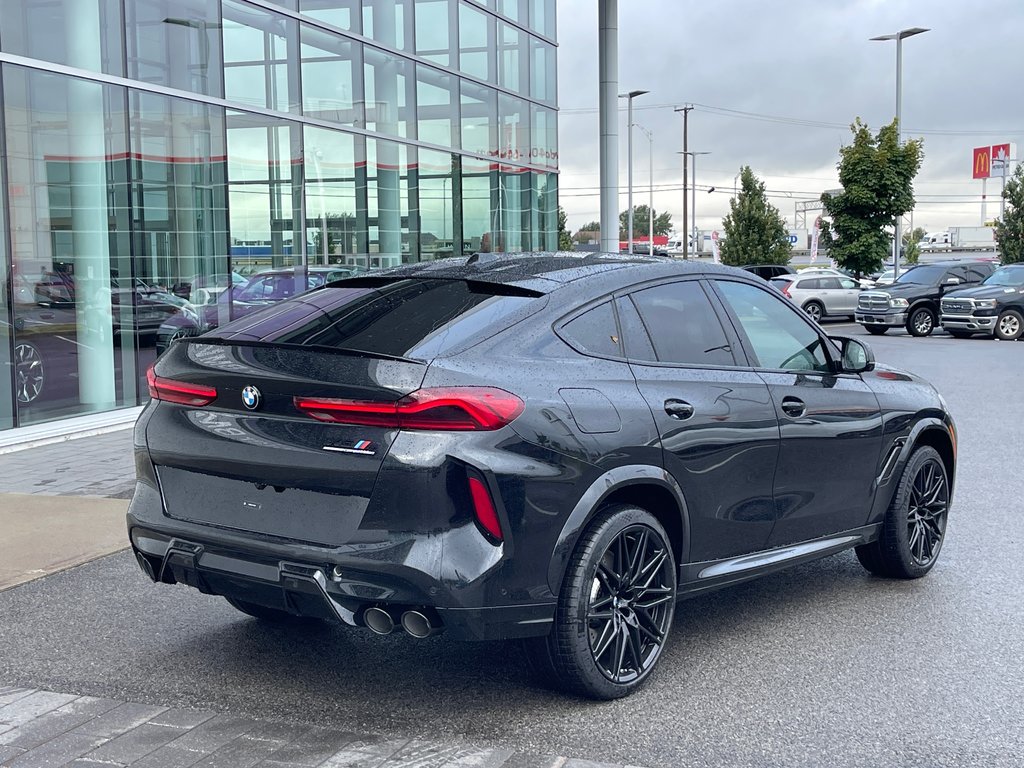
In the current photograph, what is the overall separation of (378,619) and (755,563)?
6.16ft

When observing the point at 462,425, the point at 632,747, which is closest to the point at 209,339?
the point at 462,425

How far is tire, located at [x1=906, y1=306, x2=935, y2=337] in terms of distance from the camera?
2830 centimetres

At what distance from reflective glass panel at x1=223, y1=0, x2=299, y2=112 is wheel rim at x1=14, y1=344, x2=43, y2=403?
456 cm

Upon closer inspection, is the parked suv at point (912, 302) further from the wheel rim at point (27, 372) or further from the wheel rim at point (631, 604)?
the wheel rim at point (631, 604)

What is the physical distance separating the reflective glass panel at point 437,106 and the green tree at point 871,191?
2111 centimetres

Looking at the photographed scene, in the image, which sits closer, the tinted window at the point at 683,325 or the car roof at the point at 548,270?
the car roof at the point at 548,270

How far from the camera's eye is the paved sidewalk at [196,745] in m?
3.73

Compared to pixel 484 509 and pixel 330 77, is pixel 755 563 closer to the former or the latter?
pixel 484 509

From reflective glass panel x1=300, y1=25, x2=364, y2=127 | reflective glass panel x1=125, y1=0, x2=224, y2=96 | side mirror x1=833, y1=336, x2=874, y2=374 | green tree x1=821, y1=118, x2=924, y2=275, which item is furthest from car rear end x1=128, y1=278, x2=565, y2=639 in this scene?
green tree x1=821, y1=118, x2=924, y2=275

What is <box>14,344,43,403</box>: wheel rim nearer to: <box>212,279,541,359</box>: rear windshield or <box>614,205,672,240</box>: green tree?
<box>212,279,541,359</box>: rear windshield

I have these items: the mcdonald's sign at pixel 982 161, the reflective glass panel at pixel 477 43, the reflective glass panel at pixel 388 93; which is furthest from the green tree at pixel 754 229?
the mcdonald's sign at pixel 982 161

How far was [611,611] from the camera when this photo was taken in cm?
426

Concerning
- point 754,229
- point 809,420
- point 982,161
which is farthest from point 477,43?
point 982,161

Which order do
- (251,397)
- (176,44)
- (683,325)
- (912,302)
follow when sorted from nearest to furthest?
(251,397) → (683,325) → (176,44) → (912,302)
